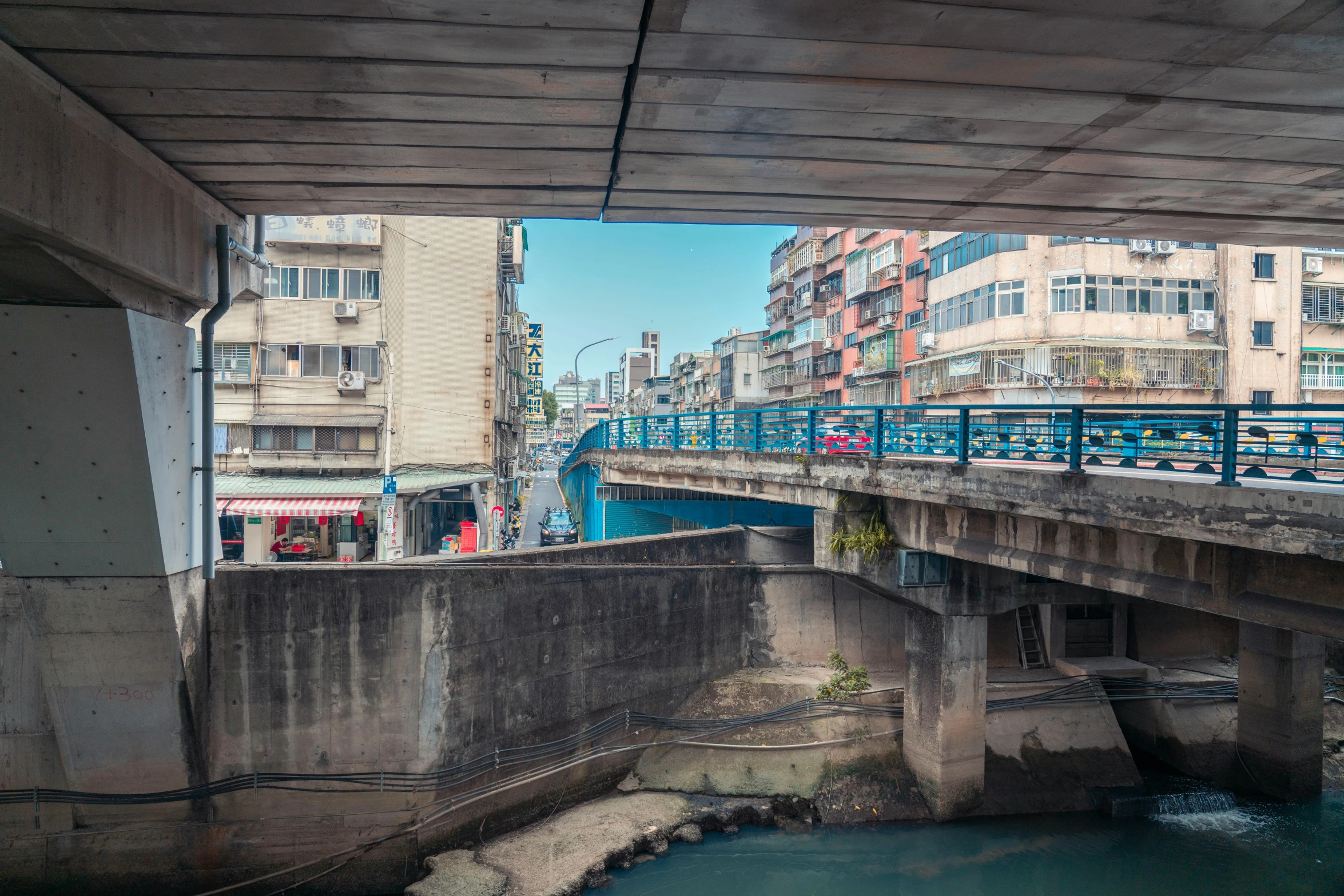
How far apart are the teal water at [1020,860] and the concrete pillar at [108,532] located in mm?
6738

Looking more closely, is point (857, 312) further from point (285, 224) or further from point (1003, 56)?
point (1003, 56)

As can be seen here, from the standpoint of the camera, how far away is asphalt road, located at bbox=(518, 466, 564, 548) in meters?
37.5

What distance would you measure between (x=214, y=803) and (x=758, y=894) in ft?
25.4

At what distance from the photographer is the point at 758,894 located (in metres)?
10.3

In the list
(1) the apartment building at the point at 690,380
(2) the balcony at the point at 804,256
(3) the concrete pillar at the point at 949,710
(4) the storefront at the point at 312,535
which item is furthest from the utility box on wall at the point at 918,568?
(1) the apartment building at the point at 690,380

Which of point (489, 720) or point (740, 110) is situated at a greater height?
point (740, 110)

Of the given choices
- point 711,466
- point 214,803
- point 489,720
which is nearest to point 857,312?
point 711,466

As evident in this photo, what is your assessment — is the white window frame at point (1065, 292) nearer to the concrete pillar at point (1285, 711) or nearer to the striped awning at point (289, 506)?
the concrete pillar at point (1285, 711)

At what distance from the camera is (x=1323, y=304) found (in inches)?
1033

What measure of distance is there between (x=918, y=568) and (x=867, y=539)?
0.88 metres

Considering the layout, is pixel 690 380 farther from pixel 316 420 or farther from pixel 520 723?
pixel 520 723

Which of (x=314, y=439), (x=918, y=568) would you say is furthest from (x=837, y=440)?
(x=314, y=439)

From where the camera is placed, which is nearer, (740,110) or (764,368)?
(740,110)

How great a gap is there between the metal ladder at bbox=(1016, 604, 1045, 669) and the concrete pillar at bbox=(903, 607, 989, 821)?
3595 mm
